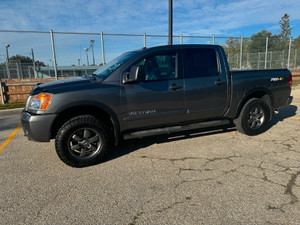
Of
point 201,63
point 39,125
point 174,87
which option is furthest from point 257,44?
point 39,125

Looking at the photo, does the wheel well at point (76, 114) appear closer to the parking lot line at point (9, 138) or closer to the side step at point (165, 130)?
the side step at point (165, 130)

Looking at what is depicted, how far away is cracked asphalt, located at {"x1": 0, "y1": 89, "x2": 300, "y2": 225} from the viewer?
217 centimetres

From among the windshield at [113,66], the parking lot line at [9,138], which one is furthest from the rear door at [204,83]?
the parking lot line at [9,138]

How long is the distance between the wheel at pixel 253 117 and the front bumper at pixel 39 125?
141 inches

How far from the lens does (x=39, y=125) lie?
10.1 feet

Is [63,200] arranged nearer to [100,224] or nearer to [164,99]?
[100,224]

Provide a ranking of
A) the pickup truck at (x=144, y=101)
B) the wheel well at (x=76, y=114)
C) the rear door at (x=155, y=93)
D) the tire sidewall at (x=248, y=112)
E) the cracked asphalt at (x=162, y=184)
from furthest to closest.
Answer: the tire sidewall at (x=248, y=112) → the rear door at (x=155, y=93) → the wheel well at (x=76, y=114) → the pickup truck at (x=144, y=101) → the cracked asphalt at (x=162, y=184)

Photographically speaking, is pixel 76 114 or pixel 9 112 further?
pixel 9 112

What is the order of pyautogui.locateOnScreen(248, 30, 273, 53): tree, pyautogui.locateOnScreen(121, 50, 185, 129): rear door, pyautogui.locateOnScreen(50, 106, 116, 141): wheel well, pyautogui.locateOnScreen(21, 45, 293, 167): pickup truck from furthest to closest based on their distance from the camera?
1. pyautogui.locateOnScreen(248, 30, 273, 53): tree
2. pyautogui.locateOnScreen(121, 50, 185, 129): rear door
3. pyautogui.locateOnScreen(50, 106, 116, 141): wheel well
4. pyautogui.locateOnScreen(21, 45, 293, 167): pickup truck

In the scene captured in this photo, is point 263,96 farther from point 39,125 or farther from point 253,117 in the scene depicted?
point 39,125

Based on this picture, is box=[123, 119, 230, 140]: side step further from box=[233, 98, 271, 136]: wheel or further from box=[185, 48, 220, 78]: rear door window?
box=[185, 48, 220, 78]: rear door window

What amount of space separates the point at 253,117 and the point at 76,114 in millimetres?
3575

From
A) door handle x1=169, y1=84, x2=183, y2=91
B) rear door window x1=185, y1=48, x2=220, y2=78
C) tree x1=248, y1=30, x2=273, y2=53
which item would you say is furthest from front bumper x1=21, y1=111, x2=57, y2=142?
tree x1=248, y1=30, x2=273, y2=53

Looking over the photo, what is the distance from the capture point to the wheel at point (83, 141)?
10.4 feet
